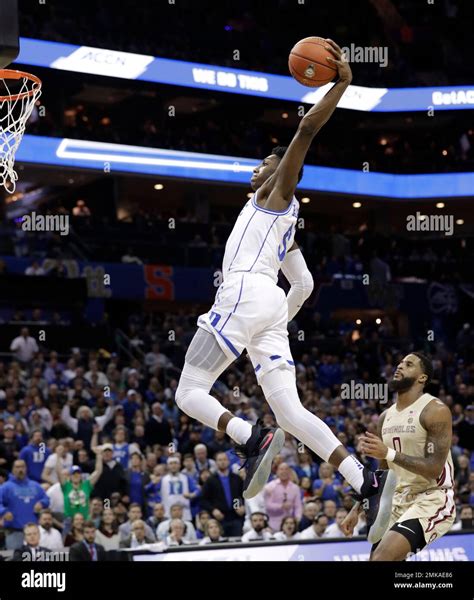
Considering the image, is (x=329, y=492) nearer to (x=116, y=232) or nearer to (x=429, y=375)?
(x=429, y=375)

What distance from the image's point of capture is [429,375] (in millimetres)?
9117

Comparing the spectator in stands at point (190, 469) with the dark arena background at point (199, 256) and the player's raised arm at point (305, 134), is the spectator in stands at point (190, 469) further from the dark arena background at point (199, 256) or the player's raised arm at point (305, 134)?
the player's raised arm at point (305, 134)

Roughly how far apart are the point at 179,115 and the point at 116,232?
6220mm

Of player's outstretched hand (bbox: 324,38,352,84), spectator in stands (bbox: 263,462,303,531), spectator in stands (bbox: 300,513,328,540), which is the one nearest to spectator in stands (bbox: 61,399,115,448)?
spectator in stands (bbox: 263,462,303,531)

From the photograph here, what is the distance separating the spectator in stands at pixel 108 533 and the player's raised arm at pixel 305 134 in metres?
7.13

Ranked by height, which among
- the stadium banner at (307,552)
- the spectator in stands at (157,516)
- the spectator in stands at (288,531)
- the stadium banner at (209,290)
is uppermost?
the stadium banner at (209,290)

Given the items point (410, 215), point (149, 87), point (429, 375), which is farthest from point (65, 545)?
point (410, 215)

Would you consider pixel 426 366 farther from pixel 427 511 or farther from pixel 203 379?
pixel 203 379

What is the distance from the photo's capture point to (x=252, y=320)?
24.8 feet

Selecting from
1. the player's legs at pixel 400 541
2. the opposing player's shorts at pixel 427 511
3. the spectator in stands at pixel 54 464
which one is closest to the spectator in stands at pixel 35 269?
the spectator in stands at pixel 54 464

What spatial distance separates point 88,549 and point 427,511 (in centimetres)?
546

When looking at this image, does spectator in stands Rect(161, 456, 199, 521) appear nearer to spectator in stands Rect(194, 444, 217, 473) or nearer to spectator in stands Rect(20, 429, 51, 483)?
spectator in stands Rect(194, 444, 217, 473)

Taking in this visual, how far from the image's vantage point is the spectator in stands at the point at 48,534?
13.2 meters

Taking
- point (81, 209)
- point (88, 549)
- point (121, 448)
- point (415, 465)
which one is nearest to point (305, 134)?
point (415, 465)
